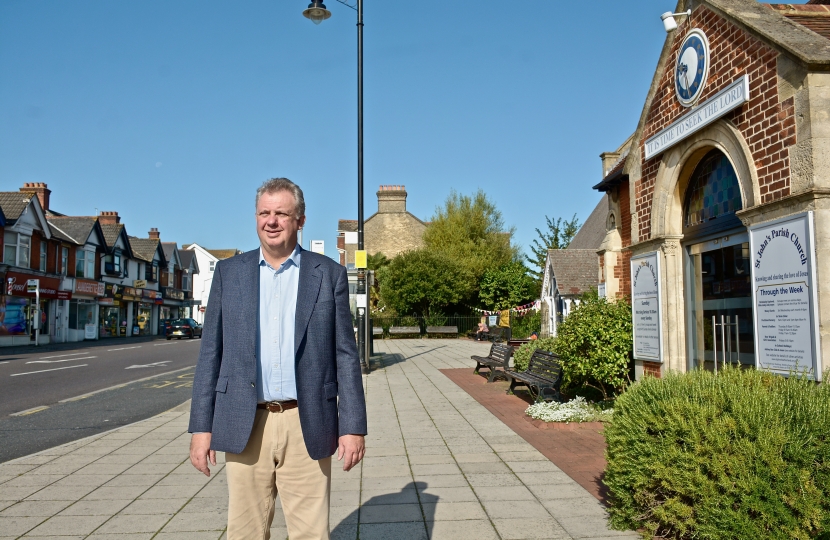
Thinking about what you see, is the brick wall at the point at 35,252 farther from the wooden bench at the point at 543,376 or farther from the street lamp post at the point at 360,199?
the wooden bench at the point at 543,376

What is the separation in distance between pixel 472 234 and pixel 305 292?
141ft

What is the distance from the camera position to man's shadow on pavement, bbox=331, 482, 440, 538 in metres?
4.55

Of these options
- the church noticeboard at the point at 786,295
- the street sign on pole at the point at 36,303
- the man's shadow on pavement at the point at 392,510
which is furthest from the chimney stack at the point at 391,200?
the man's shadow on pavement at the point at 392,510

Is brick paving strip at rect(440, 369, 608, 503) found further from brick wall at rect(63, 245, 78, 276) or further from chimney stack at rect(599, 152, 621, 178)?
brick wall at rect(63, 245, 78, 276)

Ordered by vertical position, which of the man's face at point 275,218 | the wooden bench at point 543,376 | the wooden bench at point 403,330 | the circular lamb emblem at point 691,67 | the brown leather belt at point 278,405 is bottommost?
the wooden bench at point 543,376

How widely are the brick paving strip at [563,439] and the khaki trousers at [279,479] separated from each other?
2.34 metres

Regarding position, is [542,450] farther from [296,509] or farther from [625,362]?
[296,509]

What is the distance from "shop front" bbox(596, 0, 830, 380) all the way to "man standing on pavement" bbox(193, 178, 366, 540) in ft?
12.6

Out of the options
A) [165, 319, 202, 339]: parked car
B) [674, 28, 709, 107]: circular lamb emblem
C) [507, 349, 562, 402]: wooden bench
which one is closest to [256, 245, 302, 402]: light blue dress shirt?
[674, 28, 709, 107]: circular lamb emblem

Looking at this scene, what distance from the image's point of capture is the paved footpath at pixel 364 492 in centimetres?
442

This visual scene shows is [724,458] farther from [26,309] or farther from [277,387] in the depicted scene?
[26,309]

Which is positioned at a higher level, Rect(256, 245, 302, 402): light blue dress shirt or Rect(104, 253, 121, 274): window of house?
Rect(104, 253, 121, 274): window of house

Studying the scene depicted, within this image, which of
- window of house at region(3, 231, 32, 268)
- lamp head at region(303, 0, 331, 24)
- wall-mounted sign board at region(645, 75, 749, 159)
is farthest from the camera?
window of house at region(3, 231, 32, 268)

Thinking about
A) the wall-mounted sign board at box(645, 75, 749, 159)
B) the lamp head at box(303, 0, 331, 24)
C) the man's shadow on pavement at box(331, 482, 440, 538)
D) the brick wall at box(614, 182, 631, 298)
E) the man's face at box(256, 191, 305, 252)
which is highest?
the lamp head at box(303, 0, 331, 24)
